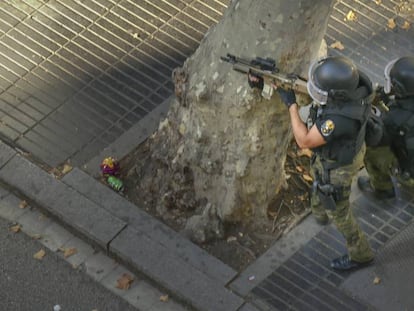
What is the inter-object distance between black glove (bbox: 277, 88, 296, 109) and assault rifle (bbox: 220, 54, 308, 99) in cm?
5

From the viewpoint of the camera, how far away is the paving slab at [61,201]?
8.82m

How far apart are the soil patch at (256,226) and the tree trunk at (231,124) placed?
0.24 feet

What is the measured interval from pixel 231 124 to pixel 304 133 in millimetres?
878

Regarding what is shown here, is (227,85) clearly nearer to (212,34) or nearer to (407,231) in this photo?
(212,34)

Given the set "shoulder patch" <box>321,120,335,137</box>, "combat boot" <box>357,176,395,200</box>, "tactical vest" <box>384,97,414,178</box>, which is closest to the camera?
"shoulder patch" <box>321,120,335,137</box>

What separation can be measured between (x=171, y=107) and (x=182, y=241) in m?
1.12

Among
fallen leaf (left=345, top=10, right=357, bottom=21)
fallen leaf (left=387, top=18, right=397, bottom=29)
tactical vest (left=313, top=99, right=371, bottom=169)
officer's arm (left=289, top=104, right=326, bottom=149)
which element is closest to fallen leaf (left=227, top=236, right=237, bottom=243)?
tactical vest (left=313, top=99, right=371, bottom=169)

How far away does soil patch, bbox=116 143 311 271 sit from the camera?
8.74m

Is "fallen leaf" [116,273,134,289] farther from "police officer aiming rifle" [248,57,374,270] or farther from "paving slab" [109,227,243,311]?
"police officer aiming rifle" [248,57,374,270]

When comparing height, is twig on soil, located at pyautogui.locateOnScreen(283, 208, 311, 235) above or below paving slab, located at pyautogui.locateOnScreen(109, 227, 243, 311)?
above

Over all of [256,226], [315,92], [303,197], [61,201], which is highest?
[315,92]

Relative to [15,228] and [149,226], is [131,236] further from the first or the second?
[15,228]

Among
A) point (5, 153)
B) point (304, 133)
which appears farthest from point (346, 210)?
point (5, 153)

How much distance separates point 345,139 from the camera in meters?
7.84
